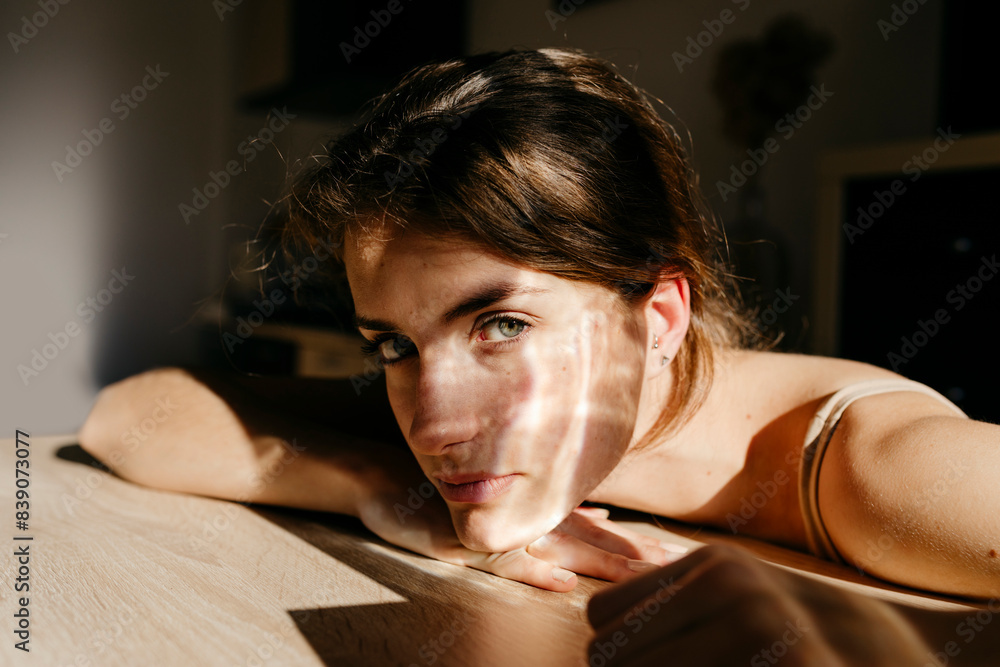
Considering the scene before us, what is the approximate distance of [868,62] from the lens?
1.99 m

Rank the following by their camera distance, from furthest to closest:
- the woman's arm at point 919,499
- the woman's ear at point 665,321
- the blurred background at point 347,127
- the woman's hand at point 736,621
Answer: the blurred background at point 347,127
the woman's ear at point 665,321
the woman's arm at point 919,499
the woman's hand at point 736,621

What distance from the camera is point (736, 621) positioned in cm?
38

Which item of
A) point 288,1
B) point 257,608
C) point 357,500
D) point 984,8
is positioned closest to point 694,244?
point 357,500

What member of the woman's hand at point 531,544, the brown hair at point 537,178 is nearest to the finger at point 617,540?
the woman's hand at point 531,544

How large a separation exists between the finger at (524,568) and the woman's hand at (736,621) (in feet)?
0.84

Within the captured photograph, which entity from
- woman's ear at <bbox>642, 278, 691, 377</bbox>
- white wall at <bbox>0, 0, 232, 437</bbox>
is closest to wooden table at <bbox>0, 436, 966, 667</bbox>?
woman's ear at <bbox>642, 278, 691, 377</bbox>

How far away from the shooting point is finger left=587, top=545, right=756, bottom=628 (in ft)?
1.30

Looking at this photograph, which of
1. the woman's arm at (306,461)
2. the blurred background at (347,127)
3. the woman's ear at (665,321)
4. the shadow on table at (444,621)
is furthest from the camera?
the blurred background at (347,127)

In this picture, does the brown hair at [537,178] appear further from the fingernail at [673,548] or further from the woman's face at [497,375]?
the fingernail at [673,548]

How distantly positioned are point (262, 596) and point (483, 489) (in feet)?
0.76

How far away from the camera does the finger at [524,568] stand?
2.20ft

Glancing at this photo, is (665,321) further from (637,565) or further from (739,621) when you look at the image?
(739,621)

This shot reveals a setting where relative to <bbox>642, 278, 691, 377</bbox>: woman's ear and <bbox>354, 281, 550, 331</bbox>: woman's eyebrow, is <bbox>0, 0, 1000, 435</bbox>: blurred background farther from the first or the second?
<bbox>642, 278, 691, 377</bbox>: woman's ear

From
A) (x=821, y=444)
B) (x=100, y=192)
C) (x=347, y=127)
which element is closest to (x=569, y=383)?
(x=821, y=444)
